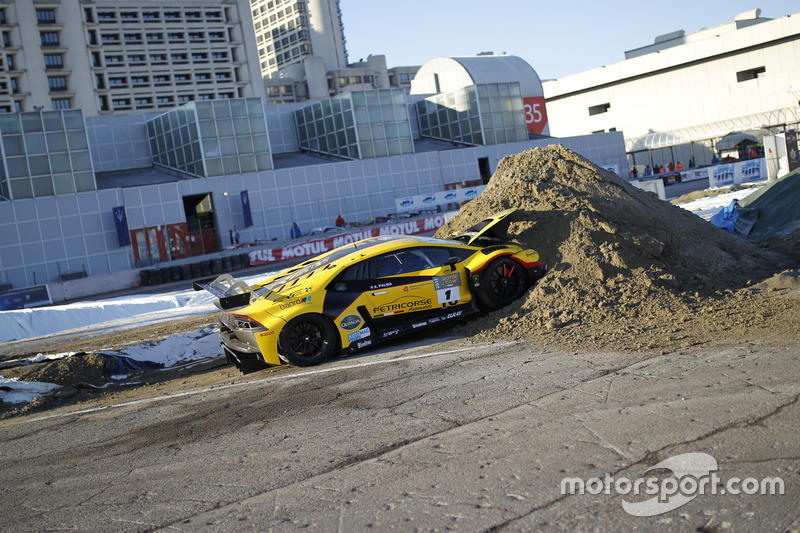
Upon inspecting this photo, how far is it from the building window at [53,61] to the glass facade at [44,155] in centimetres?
5031

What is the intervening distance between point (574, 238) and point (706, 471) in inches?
257

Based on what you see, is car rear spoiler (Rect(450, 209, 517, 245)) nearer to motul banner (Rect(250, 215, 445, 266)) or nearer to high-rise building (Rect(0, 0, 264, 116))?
motul banner (Rect(250, 215, 445, 266))

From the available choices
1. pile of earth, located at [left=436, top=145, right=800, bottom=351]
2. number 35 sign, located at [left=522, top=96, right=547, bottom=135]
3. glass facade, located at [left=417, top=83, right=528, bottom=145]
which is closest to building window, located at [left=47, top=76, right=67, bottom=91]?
glass facade, located at [left=417, top=83, right=528, bottom=145]

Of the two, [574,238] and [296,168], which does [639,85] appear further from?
[574,238]

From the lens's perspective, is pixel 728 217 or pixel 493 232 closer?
pixel 493 232

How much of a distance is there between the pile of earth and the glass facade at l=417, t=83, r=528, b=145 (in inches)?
1762

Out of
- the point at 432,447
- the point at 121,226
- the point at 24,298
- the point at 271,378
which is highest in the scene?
the point at 121,226

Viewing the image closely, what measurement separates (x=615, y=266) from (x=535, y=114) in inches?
2446

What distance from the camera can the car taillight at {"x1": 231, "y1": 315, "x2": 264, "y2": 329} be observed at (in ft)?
29.7

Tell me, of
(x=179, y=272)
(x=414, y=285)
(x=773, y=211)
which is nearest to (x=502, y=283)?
→ (x=414, y=285)

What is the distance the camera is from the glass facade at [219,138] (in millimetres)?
45250

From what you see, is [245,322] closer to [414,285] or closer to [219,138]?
[414,285]

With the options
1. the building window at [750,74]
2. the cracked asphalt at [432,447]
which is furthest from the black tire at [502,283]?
the building window at [750,74]

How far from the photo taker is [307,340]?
928cm
